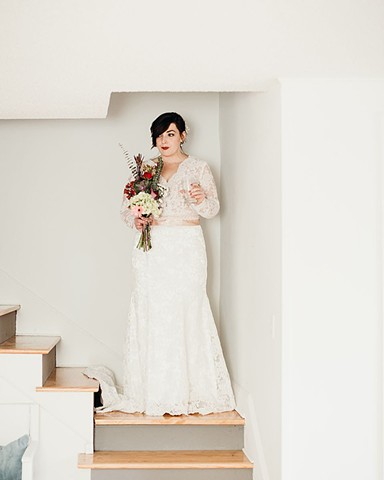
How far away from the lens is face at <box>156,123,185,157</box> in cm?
459

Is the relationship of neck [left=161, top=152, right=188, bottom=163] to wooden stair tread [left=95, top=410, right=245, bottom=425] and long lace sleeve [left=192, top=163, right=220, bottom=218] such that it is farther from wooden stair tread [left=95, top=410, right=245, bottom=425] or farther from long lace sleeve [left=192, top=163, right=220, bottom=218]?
wooden stair tread [left=95, top=410, right=245, bottom=425]

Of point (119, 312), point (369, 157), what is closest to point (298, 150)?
point (369, 157)

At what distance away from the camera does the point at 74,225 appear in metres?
5.21

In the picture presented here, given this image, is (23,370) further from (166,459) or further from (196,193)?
(196,193)

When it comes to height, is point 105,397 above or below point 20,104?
below

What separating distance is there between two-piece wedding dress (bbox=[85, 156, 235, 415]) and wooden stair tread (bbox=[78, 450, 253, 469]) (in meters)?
0.30

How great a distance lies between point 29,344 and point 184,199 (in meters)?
1.29

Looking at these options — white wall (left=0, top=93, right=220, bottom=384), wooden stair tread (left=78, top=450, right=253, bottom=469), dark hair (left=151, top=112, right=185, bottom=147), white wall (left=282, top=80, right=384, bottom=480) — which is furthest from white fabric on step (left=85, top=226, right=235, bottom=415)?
white wall (left=282, top=80, right=384, bottom=480)

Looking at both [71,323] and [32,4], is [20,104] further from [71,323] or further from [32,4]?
[71,323]

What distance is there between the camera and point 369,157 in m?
3.38

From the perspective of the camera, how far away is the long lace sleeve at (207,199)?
4469mm

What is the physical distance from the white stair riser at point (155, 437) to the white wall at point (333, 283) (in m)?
0.96

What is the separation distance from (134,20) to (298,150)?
3.14ft

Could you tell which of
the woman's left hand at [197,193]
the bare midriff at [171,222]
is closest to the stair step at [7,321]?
the bare midriff at [171,222]
